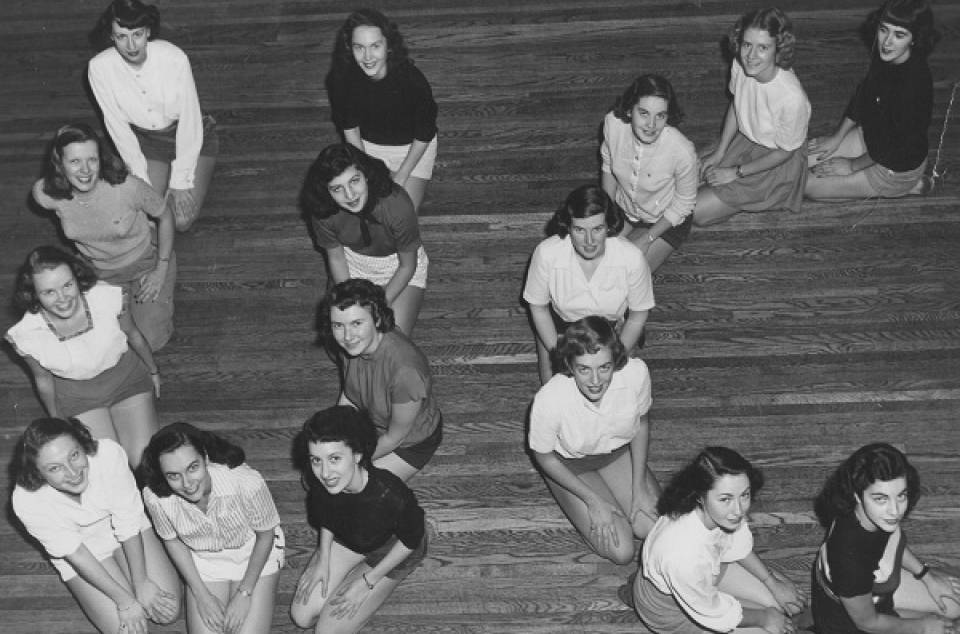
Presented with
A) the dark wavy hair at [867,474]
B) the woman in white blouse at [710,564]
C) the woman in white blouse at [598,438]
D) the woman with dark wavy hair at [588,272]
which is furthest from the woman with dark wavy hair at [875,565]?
the woman with dark wavy hair at [588,272]

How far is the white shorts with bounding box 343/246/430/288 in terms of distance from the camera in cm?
457

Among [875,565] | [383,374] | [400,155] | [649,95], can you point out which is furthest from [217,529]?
[649,95]

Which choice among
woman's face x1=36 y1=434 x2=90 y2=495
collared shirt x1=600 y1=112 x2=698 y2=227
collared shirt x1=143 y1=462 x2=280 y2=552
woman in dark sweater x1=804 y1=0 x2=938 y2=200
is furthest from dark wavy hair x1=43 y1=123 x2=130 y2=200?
woman in dark sweater x1=804 y1=0 x2=938 y2=200

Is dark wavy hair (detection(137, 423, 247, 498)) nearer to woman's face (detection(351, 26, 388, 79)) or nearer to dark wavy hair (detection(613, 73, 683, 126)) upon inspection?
woman's face (detection(351, 26, 388, 79))

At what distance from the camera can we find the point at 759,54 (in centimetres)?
468

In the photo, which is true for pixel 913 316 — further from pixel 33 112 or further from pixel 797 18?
pixel 33 112

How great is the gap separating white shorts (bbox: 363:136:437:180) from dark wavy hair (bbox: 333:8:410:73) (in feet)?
1.10

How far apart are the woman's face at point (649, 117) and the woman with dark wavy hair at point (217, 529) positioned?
172 cm

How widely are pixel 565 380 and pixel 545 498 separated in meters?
0.56

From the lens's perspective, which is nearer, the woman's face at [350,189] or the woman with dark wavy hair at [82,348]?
the woman with dark wavy hair at [82,348]

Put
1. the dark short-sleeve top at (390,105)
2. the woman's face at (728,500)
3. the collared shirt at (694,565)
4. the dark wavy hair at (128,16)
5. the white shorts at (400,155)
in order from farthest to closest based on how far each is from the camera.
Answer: the white shorts at (400,155)
the dark short-sleeve top at (390,105)
the dark wavy hair at (128,16)
the collared shirt at (694,565)
the woman's face at (728,500)

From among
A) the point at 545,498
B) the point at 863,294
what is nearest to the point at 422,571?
the point at 545,498

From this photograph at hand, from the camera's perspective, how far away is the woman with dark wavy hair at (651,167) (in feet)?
14.5

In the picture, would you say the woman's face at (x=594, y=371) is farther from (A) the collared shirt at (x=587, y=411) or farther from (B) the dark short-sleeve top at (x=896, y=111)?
(B) the dark short-sleeve top at (x=896, y=111)
